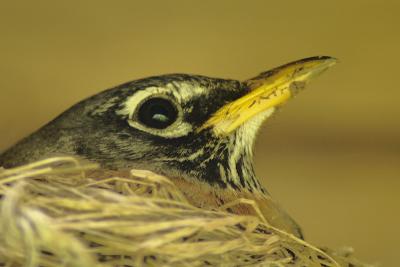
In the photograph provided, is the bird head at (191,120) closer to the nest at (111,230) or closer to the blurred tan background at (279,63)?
the nest at (111,230)

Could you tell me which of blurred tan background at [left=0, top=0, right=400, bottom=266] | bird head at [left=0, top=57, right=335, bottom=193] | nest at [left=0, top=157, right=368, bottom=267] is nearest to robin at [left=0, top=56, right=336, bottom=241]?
bird head at [left=0, top=57, right=335, bottom=193]

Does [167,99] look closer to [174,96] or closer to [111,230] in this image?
[174,96]

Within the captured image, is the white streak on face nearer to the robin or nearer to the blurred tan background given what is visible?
the robin

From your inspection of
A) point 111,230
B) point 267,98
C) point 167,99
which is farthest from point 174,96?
point 111,230

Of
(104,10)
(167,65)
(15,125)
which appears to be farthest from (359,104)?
(15,125)

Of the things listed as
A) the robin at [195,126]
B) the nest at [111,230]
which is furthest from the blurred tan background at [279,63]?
the nest at [111,230]
